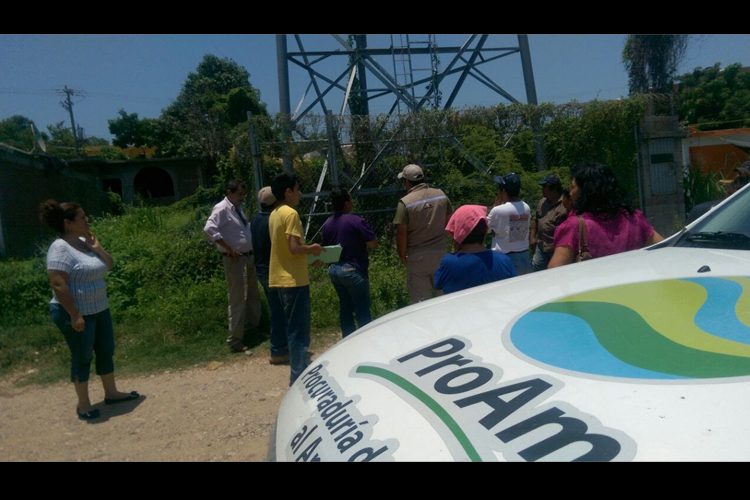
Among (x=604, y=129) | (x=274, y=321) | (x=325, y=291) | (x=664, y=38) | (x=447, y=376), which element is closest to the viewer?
(x=447, y=376)

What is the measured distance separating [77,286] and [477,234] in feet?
10.2

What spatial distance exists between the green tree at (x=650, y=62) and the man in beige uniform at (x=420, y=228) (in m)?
23.8

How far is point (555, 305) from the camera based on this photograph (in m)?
2.22

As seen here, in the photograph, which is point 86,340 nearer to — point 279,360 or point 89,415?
point 89,415

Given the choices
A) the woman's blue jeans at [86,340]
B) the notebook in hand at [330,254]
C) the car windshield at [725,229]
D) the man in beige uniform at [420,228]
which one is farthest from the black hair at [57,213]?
the car windshield at [725,229]

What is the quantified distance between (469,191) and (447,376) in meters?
6.79

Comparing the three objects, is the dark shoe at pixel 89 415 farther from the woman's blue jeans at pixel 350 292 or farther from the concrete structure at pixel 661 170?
the concrete structure at pixel 661 170

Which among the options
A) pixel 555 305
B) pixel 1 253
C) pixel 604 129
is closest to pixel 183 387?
pixel 555 305

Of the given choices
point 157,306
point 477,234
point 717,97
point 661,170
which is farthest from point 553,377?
point 717,97

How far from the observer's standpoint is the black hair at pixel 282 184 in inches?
202

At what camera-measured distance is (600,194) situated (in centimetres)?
378

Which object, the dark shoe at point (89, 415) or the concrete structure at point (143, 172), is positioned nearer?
the dark shoe at point (89, 415)

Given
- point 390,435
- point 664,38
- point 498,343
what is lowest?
point 390,435
